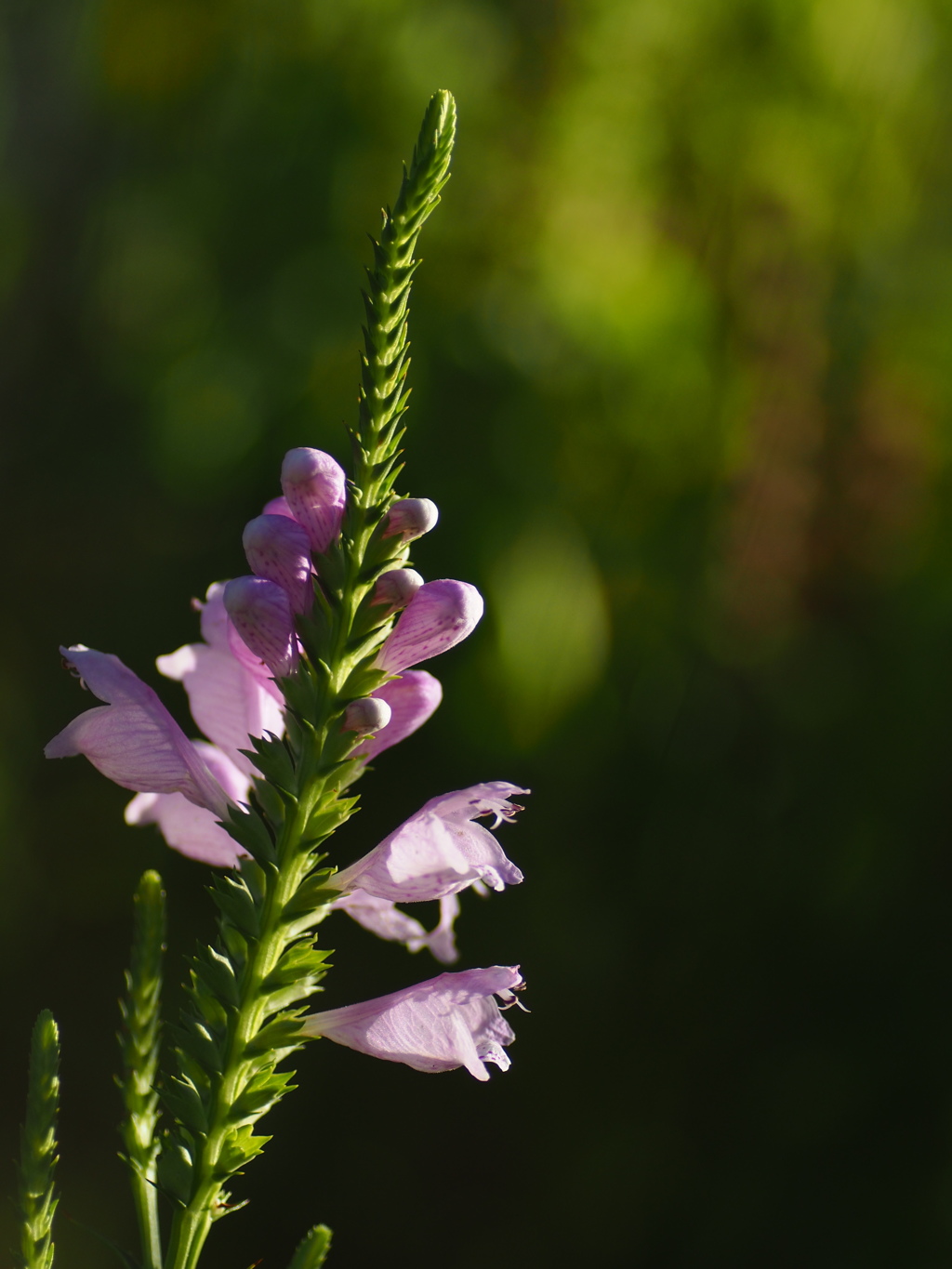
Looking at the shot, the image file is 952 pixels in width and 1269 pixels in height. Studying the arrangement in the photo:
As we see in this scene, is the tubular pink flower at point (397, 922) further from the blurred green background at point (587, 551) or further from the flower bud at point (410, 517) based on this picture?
the blurred green background at point (587, 551)

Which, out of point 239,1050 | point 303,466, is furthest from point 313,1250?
point 303,466

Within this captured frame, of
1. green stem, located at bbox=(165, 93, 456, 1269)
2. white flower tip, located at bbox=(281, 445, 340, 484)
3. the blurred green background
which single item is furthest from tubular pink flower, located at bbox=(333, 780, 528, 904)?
the blurred green background

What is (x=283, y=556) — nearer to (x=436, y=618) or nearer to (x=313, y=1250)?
(x=436, y=618)

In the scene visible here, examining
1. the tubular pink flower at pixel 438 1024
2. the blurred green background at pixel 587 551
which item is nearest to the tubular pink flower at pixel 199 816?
the tubular pink flower at pixel 438 1024

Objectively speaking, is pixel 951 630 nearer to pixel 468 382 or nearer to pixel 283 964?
pixel 468 382

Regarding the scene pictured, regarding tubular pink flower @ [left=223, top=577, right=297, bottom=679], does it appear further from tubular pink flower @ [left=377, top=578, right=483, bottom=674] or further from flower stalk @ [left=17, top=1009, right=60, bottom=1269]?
flower stalk @ [left=17, top=1009, right=60, bottom=1269]

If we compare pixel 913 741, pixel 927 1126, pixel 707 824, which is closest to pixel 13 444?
pixel 707 824
